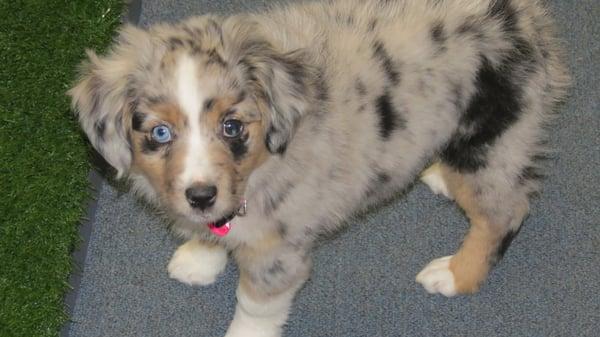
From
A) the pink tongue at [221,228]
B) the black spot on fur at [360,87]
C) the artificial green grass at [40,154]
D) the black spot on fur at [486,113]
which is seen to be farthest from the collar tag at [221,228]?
the artificial green grass at [40,154]

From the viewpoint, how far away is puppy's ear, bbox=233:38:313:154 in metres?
2.98

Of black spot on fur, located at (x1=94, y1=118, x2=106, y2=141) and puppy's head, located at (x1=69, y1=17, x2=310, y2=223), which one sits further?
black spot on fur, located at (x1=94, y1=118, x2=106, y2=141)

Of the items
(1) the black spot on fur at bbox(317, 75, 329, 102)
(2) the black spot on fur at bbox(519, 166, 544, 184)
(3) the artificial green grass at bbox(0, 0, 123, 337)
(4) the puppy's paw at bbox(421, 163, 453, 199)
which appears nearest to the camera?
(1) the black spot on fur at bbox(317, 75, 329, 102)

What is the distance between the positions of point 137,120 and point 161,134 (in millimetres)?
105

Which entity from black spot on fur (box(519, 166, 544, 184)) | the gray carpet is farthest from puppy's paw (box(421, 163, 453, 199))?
black spot on fur (box(519, 166, 544, 184))

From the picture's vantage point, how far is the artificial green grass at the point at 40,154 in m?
4.06

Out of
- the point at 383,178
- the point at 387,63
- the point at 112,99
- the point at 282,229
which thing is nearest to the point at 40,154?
the point at 112,99

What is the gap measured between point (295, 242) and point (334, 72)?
71 centimetres

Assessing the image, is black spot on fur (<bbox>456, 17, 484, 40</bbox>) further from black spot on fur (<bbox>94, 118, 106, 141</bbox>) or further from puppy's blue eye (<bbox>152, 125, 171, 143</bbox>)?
black spot on fur (<bbox>94, 118, 106, 141</bbox>)

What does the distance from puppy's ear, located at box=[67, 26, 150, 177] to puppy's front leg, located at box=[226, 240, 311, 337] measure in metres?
0.70

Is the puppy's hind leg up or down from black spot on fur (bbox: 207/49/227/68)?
down

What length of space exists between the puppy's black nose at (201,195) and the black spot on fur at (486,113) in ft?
3.82

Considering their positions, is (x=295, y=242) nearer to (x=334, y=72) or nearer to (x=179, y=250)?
(x=334, y=72)

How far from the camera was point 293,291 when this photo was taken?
3.68 metres
